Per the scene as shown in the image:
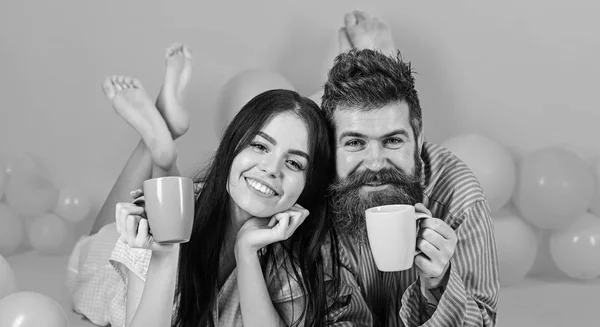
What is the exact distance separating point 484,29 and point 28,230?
2457 millimetres

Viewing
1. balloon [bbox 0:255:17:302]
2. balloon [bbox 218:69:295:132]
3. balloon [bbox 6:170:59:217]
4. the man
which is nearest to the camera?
the man

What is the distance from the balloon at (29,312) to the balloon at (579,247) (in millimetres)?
2098

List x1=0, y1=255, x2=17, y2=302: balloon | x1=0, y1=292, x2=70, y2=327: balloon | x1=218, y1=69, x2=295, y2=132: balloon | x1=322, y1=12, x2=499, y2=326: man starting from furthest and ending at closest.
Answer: x1=218, y1=69, x2=295, y2=132: balloon, x1=0, y1=255, x2=17, y2=302: balloon, x1=0, y1=292, x2=70, y2=327: balloon, x1=322, y1=12, x2=499, y2=326: man

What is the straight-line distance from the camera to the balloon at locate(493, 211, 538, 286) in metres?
3.39

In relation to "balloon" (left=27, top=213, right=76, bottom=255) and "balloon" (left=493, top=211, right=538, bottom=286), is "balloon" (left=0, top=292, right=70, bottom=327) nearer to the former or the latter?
"balloon" (left=27, top=213, right=76, bottom=255)

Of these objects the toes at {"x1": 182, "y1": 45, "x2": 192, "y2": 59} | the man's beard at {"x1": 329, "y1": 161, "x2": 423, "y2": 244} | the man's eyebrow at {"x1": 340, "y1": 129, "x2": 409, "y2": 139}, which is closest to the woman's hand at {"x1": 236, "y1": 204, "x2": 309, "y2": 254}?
the man's beard at {"x1": 329, "y1": 161, "x2": 423, "y2": 244}

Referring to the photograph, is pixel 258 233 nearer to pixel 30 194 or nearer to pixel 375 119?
pixel 375 119

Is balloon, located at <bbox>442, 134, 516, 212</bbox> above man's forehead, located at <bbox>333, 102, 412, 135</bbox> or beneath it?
beneath

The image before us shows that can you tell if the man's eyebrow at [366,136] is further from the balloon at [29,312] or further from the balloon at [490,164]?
the balloon at [490,164]

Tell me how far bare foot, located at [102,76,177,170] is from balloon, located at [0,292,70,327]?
807 millimetres

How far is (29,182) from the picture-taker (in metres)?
3.69

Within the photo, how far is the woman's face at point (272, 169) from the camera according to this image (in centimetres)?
212

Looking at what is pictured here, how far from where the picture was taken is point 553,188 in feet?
10.9

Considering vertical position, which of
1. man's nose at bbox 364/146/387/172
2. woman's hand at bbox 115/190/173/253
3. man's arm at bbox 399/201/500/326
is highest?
man's nose at bbox 364/146/387/172
